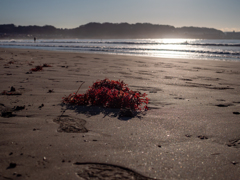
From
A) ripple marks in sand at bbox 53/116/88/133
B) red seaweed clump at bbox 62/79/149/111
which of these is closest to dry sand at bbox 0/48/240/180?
ripple marks in sand at bbox 53/116/88/133

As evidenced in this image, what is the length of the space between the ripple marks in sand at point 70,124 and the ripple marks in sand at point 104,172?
0.76m

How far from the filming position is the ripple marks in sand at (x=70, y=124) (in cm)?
260

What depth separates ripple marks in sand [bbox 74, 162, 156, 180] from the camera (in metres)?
1.72

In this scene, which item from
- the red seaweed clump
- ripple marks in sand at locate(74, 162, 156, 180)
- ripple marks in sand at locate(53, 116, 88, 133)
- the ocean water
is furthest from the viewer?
the ocean water

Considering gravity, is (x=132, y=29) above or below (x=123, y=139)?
above

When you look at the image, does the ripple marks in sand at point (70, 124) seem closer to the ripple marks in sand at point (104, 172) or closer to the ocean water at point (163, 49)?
the ripple marks in sand at point (104, 172)

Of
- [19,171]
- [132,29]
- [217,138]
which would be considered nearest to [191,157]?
[217,138]

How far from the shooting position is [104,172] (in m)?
1.79

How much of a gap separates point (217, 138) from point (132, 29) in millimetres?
177030

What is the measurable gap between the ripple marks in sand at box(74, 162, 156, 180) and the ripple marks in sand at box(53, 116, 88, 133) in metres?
0.76

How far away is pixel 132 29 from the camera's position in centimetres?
17112

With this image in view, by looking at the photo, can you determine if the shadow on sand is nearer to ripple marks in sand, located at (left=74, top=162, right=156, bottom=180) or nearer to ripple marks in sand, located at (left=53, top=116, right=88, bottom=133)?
ripple marks in sand, located at (left=53, top=116, right=88, bottom=133)

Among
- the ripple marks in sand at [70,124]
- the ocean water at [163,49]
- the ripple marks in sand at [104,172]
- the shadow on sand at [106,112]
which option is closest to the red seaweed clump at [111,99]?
the shadow on sand at [106,112]

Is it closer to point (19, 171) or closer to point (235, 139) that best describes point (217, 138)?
point (235, 139)
